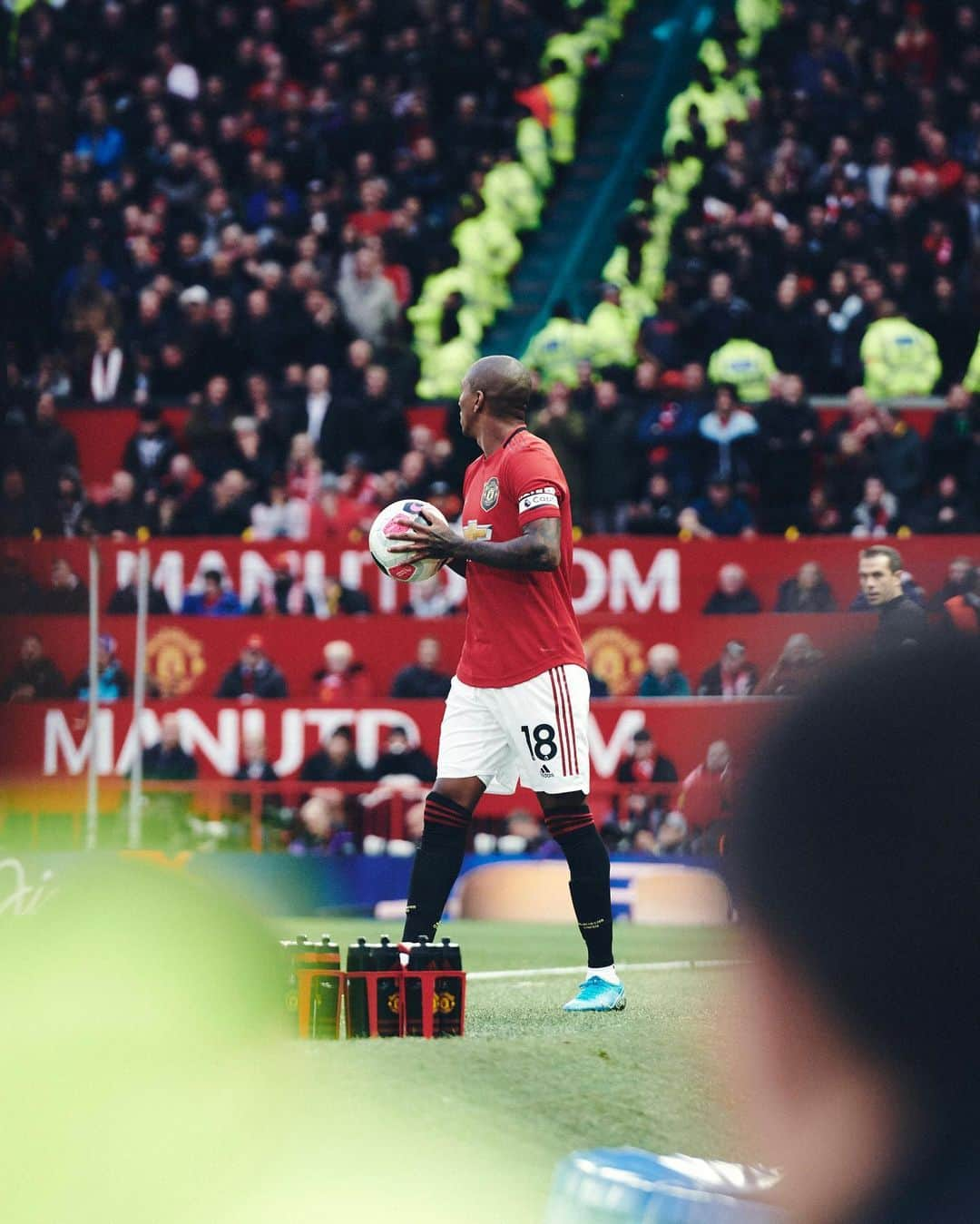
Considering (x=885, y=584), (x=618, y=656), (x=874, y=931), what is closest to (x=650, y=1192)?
(x=874, y=931)

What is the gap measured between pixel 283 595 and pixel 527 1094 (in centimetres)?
1310

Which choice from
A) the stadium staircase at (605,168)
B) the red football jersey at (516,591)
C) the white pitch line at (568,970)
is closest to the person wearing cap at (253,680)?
the stadium staircase at (605,168)

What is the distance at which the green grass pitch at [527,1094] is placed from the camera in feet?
18.9

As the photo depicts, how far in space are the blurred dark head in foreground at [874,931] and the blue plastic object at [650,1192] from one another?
38cm

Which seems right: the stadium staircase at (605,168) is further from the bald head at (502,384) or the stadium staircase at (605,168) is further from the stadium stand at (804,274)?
the bald head at (502,384)

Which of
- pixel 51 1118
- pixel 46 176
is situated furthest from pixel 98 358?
pixel 51 1118

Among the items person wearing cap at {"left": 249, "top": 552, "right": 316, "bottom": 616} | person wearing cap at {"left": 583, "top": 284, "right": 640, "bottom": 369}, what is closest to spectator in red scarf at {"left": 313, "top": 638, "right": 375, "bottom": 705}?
person wearing cap at {"left": 249, "top": 552, "right": 316, "bottom": 616}

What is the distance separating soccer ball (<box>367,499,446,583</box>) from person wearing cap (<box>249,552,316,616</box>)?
11.0 m

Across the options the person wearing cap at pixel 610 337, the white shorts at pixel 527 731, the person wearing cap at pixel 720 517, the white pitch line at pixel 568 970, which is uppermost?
the person wearing cap at pixel 610 337

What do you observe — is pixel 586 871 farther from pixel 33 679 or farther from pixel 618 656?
pixel 33 679

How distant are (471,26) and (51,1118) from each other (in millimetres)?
22658

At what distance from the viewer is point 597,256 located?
2600 centimetres

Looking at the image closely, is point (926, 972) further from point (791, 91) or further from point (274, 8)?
point (274, 8)

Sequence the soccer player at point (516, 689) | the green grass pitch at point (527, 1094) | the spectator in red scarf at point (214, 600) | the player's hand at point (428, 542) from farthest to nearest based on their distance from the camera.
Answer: the spectator in red scarf at point (214, 600)
the soccer player at point (516, 689)
the player's hand at point (428, 542)
the green grass pitch at point (527, 1094)
